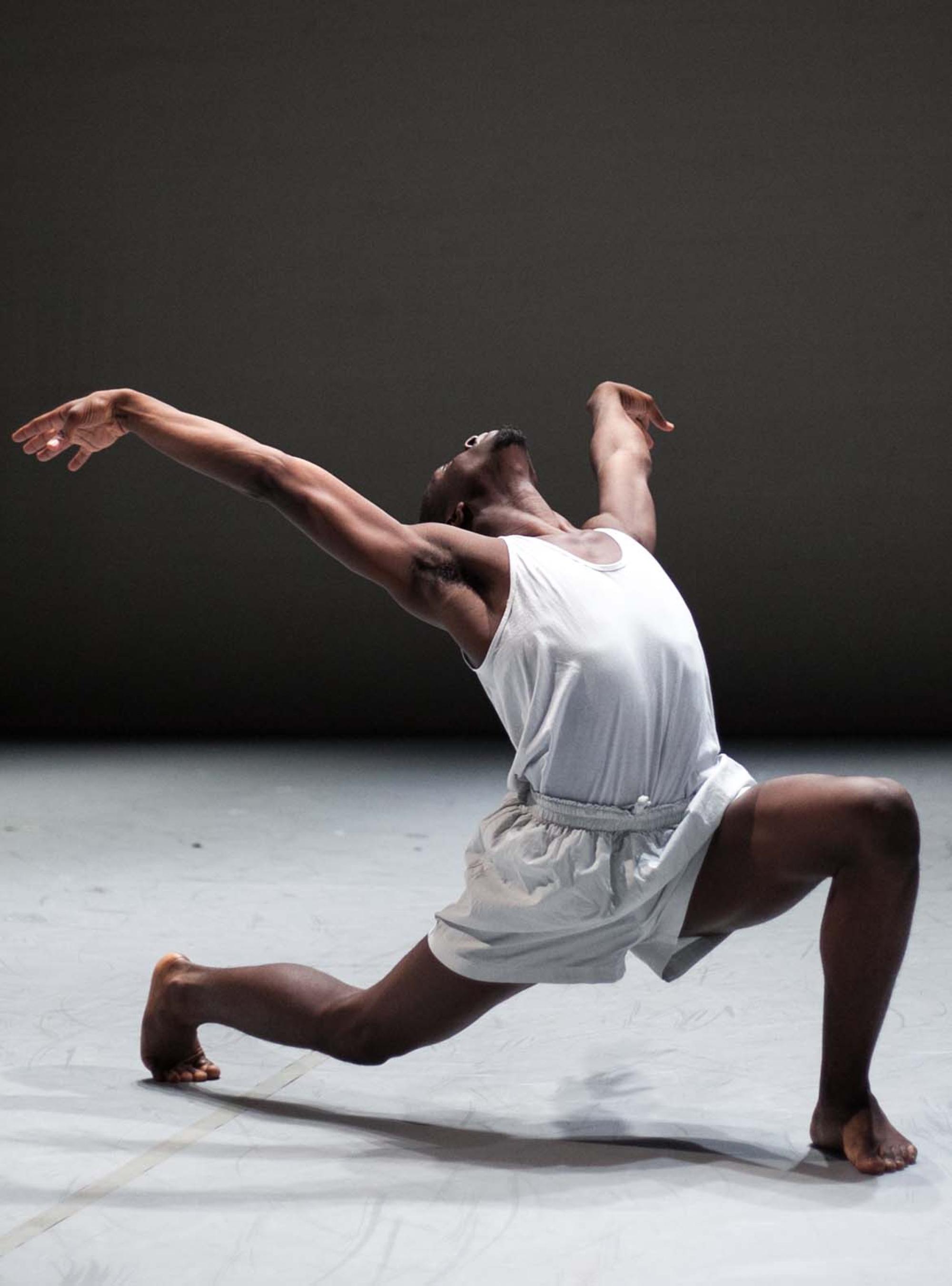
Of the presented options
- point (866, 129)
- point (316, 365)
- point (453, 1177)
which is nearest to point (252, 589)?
point (316, 365)

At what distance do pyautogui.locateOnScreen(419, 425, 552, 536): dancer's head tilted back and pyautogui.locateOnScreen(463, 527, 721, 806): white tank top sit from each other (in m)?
0.25

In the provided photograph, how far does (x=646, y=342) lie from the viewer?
612 cm

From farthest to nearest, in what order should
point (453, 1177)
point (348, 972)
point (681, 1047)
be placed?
1. point (348, 972)
2. point (681, 1047)
3. point (453, 1177)

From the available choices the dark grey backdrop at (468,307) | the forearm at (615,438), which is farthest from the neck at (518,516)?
the dark grey backdrop at (468,307)

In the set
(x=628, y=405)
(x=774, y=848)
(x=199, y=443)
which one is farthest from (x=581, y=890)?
(x=628, y=405)

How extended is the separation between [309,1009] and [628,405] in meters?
1.20

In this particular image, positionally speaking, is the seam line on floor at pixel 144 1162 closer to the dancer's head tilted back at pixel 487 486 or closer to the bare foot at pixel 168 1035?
the bare foot at pixel 168 1035

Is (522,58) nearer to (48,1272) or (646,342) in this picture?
(646,342)

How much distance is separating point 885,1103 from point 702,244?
176 inches

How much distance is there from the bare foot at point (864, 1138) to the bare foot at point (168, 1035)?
2.79ft

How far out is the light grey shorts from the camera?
75.8 inches

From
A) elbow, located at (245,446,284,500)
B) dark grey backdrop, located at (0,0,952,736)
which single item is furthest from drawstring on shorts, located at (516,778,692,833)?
dark grey backdrop, located at (0,0,952,736)

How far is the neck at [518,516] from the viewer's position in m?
2.25

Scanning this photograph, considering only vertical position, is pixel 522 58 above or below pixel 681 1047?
above
